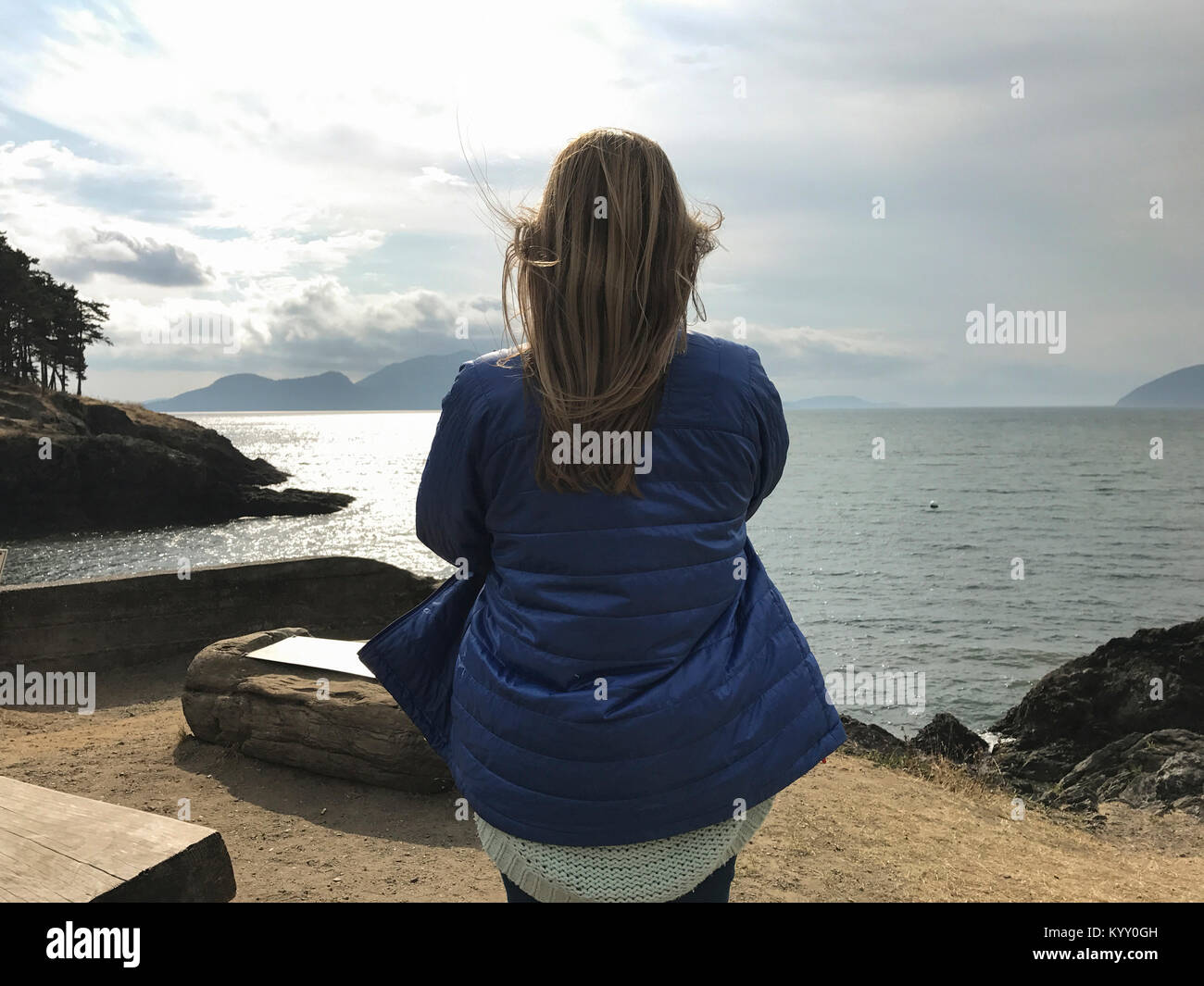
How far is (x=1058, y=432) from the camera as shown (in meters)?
146

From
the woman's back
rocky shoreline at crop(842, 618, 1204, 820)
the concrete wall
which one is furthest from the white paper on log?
rocky shoreline at crop(842, 618, 1204, 820)

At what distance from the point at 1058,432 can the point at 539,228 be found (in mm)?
163252

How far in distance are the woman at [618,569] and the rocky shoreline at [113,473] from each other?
40485mm

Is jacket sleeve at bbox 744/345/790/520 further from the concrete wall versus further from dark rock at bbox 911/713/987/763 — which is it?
dark rock at bbox 911/713/987/763

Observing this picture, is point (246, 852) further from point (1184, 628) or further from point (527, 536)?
point (1184, 628)

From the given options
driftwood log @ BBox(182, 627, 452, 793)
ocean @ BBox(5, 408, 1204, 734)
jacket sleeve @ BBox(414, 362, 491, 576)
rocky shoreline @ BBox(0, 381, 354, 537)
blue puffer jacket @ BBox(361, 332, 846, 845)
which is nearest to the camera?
blue puffer jacket @ BBox(361, 332, 846, 845)

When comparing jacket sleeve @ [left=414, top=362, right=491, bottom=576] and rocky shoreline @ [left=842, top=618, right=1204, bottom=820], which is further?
rocky shoreline @ [left=842, top=618, right=1204, bottom=820]

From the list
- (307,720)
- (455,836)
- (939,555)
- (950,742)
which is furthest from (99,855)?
(939,555)

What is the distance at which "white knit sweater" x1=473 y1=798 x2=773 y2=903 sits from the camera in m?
1.66

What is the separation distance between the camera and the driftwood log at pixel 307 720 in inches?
207

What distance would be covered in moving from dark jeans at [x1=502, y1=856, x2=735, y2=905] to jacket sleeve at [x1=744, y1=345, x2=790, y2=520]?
71cm

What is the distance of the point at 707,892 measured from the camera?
5.69ft

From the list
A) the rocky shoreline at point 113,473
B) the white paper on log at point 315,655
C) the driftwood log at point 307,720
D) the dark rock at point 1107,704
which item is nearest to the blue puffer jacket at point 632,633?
the driftwood log at point 307,720

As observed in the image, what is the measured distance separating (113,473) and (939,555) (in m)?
40.4
